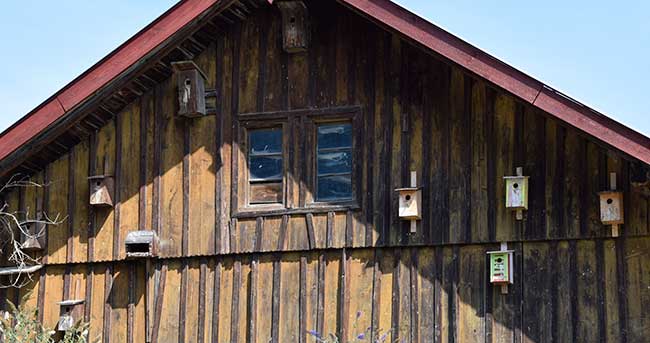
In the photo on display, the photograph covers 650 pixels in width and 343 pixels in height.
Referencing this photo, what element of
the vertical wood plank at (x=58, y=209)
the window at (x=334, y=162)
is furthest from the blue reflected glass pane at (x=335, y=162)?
the vertical wood plank at (x=58, y=209)

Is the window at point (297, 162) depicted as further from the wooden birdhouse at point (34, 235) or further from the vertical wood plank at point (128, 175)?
the wooden birdhouse at point (34, 235)

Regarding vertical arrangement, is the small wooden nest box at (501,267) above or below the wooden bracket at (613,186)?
below

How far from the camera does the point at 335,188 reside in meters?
16.3

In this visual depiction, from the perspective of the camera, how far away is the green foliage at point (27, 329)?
1630cm

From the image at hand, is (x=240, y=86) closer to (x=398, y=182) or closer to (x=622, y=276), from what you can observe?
(x=398, y=182)

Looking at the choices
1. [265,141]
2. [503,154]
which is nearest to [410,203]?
[503,154]

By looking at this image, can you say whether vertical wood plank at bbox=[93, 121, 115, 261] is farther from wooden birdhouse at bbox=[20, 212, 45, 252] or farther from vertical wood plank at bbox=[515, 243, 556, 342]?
vertical wood plank at bbox=[515, 243, 556, 342]

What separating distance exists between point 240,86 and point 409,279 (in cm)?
285

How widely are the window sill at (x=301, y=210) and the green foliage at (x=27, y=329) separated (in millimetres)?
2055

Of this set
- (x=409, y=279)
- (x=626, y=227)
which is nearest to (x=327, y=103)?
(x=409, y=279)

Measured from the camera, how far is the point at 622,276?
15.1 meters

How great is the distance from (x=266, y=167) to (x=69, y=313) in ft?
8.61

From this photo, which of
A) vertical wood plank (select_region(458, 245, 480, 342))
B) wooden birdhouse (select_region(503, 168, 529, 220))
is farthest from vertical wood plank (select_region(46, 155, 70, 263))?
wooden birdhouse (select_region(503, 168, 529, 220))

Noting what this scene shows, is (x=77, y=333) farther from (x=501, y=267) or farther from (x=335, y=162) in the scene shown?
(x=501, y=267)
